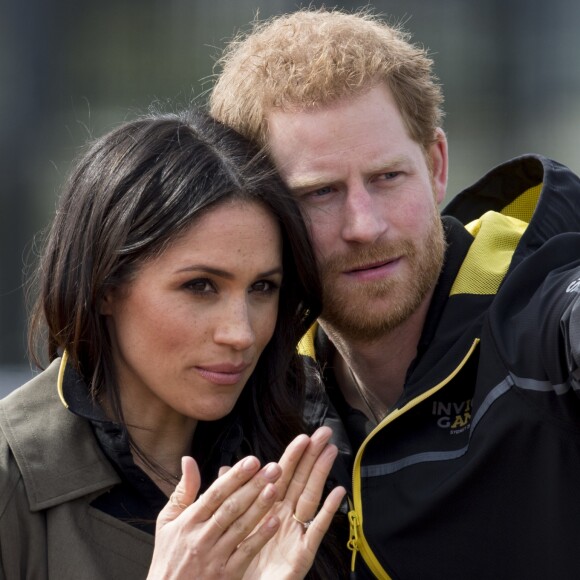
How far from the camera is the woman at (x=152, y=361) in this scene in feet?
7.91

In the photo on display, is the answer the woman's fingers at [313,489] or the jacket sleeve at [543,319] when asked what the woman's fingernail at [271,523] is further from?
the jacket sleeve at [543,319]

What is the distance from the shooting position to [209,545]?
2.15m

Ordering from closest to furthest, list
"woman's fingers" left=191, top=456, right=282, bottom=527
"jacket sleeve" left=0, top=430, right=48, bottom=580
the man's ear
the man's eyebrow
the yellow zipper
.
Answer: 1. "woman's fingers" left=191, top=456, right=282, bottom=527
2. "jacket sleeve" left=0, top=430, right=48, bottom=580
3. the yellow zipper
4. the man's eyebrow
5. the man's ear

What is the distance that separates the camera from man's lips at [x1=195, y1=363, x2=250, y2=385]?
2.63m

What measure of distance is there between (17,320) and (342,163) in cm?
328

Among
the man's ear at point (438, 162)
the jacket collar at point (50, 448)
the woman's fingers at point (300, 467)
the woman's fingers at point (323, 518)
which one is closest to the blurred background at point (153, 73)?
the man's ear at point (438, 162)

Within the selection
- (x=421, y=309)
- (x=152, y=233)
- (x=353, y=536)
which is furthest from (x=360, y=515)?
(x=152, y=233)

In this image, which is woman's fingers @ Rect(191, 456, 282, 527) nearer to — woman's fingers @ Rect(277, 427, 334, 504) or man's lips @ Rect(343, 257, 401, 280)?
woman's fingers @ Rect(277, 427, 334, 504)

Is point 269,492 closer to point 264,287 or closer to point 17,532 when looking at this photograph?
point 17,532

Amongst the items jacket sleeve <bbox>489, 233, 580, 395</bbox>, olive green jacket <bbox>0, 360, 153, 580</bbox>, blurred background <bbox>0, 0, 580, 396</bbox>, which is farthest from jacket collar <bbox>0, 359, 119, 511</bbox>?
blurred background <bbox>0, 0, 580, 396</bbox>

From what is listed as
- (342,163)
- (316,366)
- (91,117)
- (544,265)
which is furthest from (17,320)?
(544,265)

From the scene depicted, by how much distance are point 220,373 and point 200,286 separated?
0.21 metres

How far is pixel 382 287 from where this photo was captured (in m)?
2.96

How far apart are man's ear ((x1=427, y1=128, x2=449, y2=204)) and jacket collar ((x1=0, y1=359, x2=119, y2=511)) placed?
1240mm
